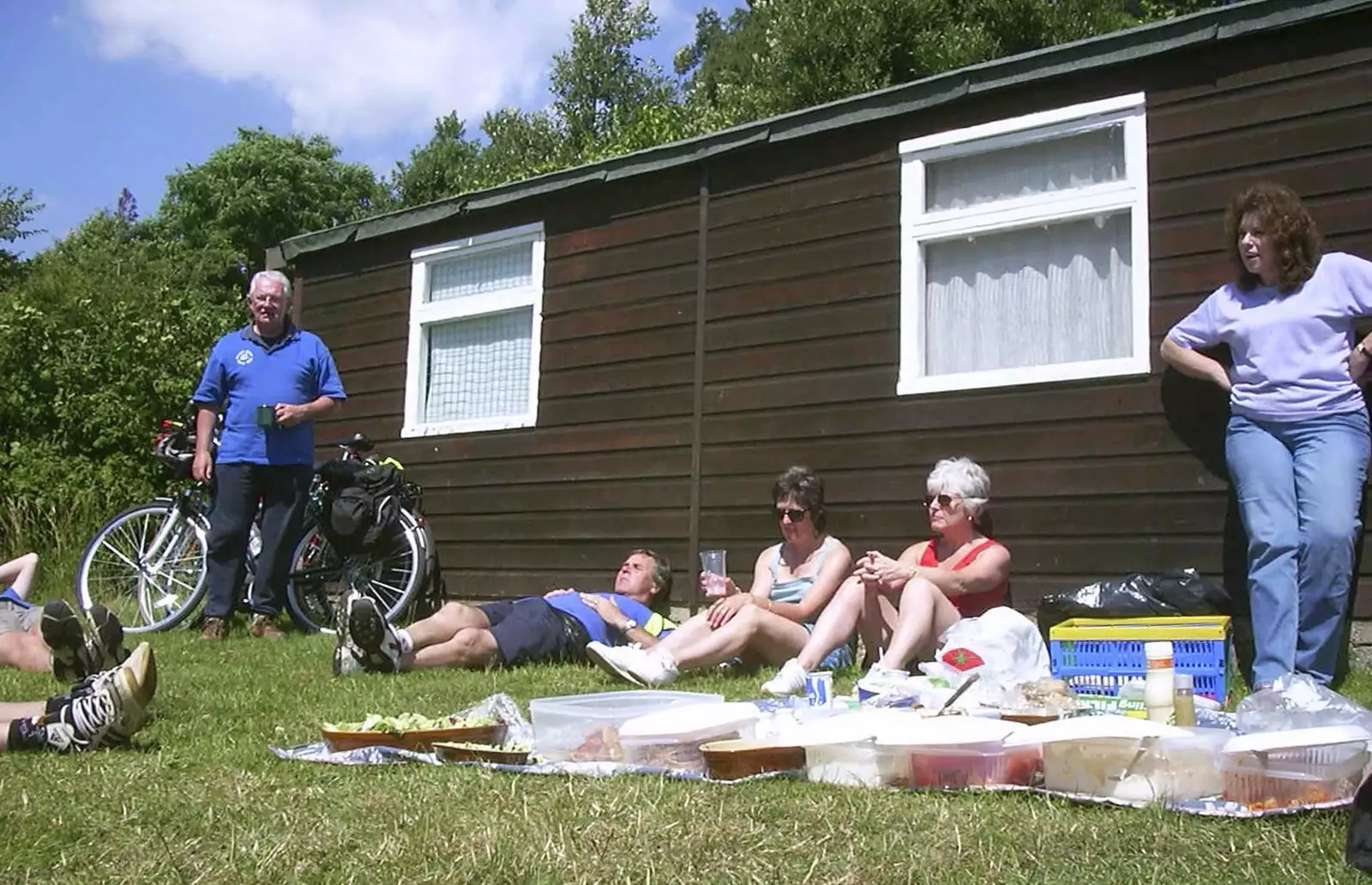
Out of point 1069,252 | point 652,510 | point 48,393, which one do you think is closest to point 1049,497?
point 1069,252

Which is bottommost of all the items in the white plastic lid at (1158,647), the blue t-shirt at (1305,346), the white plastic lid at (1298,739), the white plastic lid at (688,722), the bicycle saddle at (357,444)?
the white plastic lid at (688,722)

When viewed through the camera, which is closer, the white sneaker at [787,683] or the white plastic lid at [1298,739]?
the white plastic lid at [1298,739]

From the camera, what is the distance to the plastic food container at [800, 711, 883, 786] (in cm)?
269

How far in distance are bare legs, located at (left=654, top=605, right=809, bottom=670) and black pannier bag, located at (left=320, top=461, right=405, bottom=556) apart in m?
2.41

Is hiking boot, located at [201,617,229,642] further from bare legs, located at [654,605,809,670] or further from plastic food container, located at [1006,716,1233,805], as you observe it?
plastic food container, located at [1006,716,1233,805]

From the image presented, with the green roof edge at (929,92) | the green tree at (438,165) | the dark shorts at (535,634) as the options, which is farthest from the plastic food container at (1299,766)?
the green tree at (438,165)

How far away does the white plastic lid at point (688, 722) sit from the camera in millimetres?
2855

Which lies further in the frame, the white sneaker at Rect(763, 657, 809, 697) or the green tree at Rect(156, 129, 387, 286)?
the green tree at Rect(156, 129, 387, 286)

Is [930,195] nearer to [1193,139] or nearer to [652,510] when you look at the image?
[1193,139]

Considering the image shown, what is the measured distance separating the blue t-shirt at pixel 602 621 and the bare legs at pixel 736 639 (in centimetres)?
64

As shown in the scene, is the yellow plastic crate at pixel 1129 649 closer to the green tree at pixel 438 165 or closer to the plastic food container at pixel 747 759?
the plastic food container at pixel 747 759

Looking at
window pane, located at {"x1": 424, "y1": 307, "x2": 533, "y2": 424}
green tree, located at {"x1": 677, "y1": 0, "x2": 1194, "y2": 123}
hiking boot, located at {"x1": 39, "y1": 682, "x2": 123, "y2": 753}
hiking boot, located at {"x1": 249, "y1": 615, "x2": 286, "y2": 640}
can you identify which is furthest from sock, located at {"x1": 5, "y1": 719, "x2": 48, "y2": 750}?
green tree, located at {"x1": 677, "y1": 0, "x2": 1194, "y2": 123}

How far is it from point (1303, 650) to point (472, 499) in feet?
15.2

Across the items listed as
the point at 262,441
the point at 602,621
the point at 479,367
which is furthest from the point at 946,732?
the point at 479,367
